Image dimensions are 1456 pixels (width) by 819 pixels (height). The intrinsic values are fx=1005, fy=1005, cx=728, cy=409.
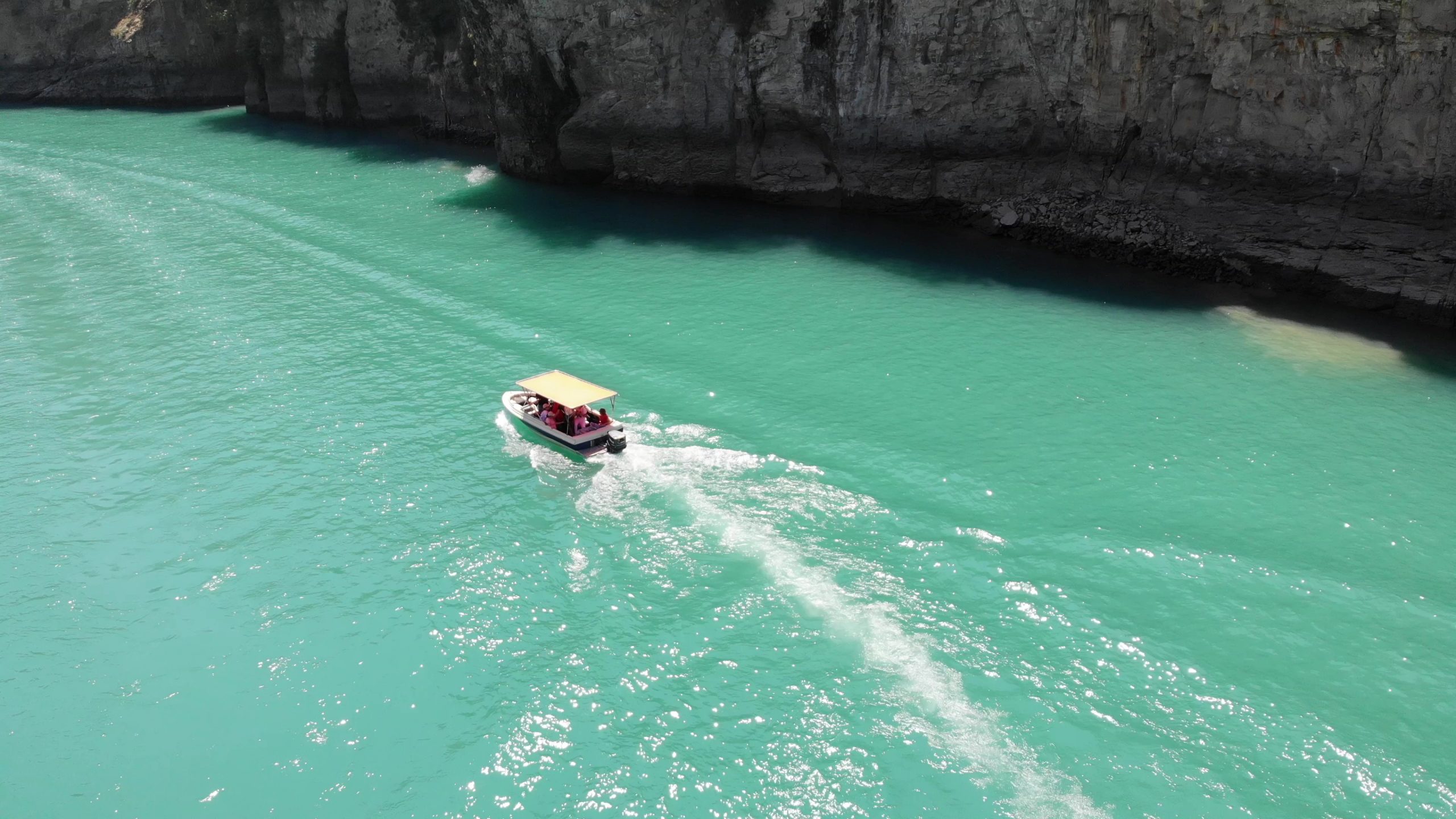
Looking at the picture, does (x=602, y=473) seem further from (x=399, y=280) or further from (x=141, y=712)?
(x=399, y=280)

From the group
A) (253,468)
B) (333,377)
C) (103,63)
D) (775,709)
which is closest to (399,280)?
(333,377)

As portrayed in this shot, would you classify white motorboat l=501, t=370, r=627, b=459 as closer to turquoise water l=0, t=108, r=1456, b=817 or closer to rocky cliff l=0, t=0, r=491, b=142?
turquoise water l=0, t=108, r=1456, b=817

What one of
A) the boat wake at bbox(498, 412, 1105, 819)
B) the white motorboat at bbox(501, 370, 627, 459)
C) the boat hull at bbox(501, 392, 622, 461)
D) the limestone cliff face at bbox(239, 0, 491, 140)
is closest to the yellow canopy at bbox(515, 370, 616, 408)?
the white motorboat at bbox(501, 370, 627, 459)

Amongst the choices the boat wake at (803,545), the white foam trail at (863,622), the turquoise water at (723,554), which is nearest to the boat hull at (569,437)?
the boat wake at (803,545)

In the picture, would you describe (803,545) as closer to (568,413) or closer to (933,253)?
(568,413)

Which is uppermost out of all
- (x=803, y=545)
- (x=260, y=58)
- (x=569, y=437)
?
(x=260, y=58)

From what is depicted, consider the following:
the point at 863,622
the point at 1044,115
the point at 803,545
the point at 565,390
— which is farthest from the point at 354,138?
the point at 863,622
